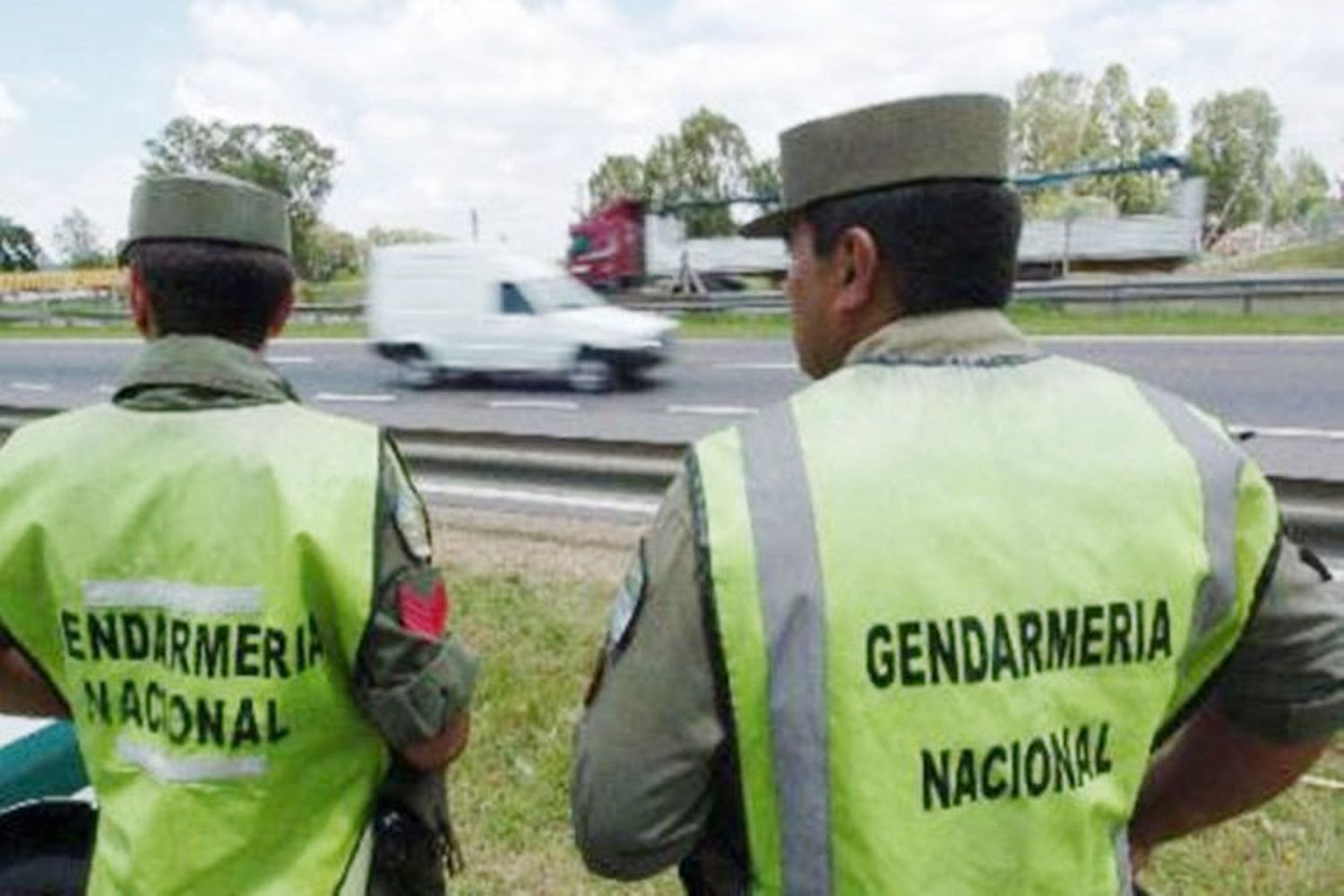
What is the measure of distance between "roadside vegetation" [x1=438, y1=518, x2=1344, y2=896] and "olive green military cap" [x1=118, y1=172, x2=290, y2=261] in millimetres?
2017

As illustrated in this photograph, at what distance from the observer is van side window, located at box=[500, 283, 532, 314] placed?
15.4 m

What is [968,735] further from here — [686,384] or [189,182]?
[686,384]

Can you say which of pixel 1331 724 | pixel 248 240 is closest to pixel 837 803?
pixel 1331 724

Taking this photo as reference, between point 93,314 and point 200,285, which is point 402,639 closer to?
point 200,285

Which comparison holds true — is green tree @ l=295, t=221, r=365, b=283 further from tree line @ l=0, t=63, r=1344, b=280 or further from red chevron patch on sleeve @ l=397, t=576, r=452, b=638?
red chevron patch on sleeve @ l=397, t=576, r=452, b=638

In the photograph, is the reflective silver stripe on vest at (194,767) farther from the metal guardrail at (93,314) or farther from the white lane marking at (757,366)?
the metal guardrail at (93,314)

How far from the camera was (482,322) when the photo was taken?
51.5ft

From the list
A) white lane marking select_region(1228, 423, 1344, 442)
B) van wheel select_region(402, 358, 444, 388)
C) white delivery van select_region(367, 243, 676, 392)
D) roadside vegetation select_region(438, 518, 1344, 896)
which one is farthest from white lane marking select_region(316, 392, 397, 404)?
roadside vegetation select_region(438, 518, 1344, 896)

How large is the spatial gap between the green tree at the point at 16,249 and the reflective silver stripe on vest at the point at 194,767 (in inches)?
2764

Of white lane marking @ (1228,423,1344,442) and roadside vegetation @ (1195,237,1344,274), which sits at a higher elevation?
roadside vegetation @ (1195,237,1344,274)

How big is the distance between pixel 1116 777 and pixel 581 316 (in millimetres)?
14125

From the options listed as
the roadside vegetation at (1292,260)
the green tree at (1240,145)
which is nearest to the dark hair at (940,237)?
the roadside vegetation at (1292,260)

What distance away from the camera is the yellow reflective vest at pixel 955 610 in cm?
124

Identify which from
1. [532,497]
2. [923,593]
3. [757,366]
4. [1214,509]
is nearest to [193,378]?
[923,593]
